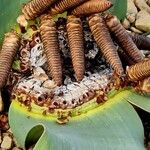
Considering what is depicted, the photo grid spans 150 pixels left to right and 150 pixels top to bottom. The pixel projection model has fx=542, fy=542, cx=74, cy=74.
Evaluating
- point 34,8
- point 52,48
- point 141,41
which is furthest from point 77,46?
point 141,41

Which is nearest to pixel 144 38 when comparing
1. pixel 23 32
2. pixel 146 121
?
→ pixel 146 121

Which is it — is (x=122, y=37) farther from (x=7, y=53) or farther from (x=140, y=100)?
(x=7, y=53)

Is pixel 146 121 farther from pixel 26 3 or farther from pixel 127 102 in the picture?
pixel 26 3

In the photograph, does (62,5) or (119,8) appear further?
(119,8)

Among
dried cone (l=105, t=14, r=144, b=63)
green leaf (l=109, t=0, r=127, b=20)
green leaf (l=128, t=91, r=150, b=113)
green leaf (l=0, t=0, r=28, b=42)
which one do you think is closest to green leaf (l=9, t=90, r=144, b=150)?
green leaf (l=128, t=91, r=150, b=113)

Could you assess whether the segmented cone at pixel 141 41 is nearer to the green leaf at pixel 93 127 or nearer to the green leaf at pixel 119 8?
the green leaf at pixel 119 8

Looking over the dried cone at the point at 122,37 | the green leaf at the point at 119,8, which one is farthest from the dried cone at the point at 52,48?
the green leaf at the point at 119,8
